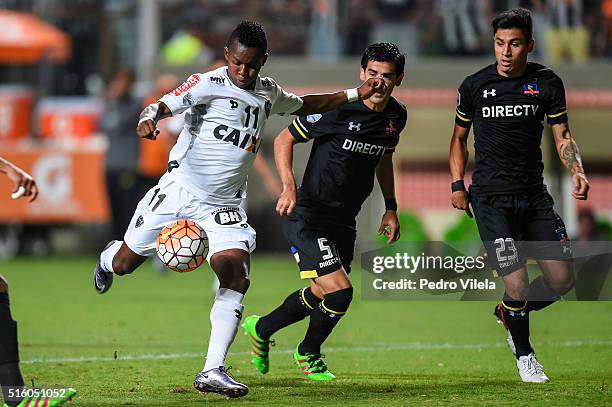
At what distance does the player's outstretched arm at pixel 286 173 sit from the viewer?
7.68 meters

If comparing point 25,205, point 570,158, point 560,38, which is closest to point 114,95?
point 25,205

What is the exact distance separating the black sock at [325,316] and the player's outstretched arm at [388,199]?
0.59m

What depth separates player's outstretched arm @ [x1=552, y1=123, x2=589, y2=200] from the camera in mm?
7789

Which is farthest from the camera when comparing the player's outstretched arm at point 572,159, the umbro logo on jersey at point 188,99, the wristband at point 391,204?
the wristband at point 391,204

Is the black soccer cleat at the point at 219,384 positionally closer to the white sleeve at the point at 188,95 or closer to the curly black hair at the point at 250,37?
the white sleeve at the point at 188,95

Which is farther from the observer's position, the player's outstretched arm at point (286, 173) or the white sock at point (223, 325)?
the player's outstretched arm at point (286, 173)

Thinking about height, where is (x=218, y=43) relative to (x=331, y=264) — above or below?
below

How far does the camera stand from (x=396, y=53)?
8117 mm

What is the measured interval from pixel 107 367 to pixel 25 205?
1105 centimetres

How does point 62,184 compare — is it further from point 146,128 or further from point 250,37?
point 146,128

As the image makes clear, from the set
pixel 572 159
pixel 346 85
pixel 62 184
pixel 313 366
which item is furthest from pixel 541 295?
pixel 62 184

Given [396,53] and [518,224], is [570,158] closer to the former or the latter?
[518,224]

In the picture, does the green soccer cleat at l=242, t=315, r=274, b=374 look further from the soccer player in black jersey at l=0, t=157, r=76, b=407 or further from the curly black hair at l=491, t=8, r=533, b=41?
the curly black hair at l=491, t=8, r=533, b=41

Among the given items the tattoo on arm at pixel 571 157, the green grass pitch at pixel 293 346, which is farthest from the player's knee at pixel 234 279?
the tattoo on arm at pixel 571 157
